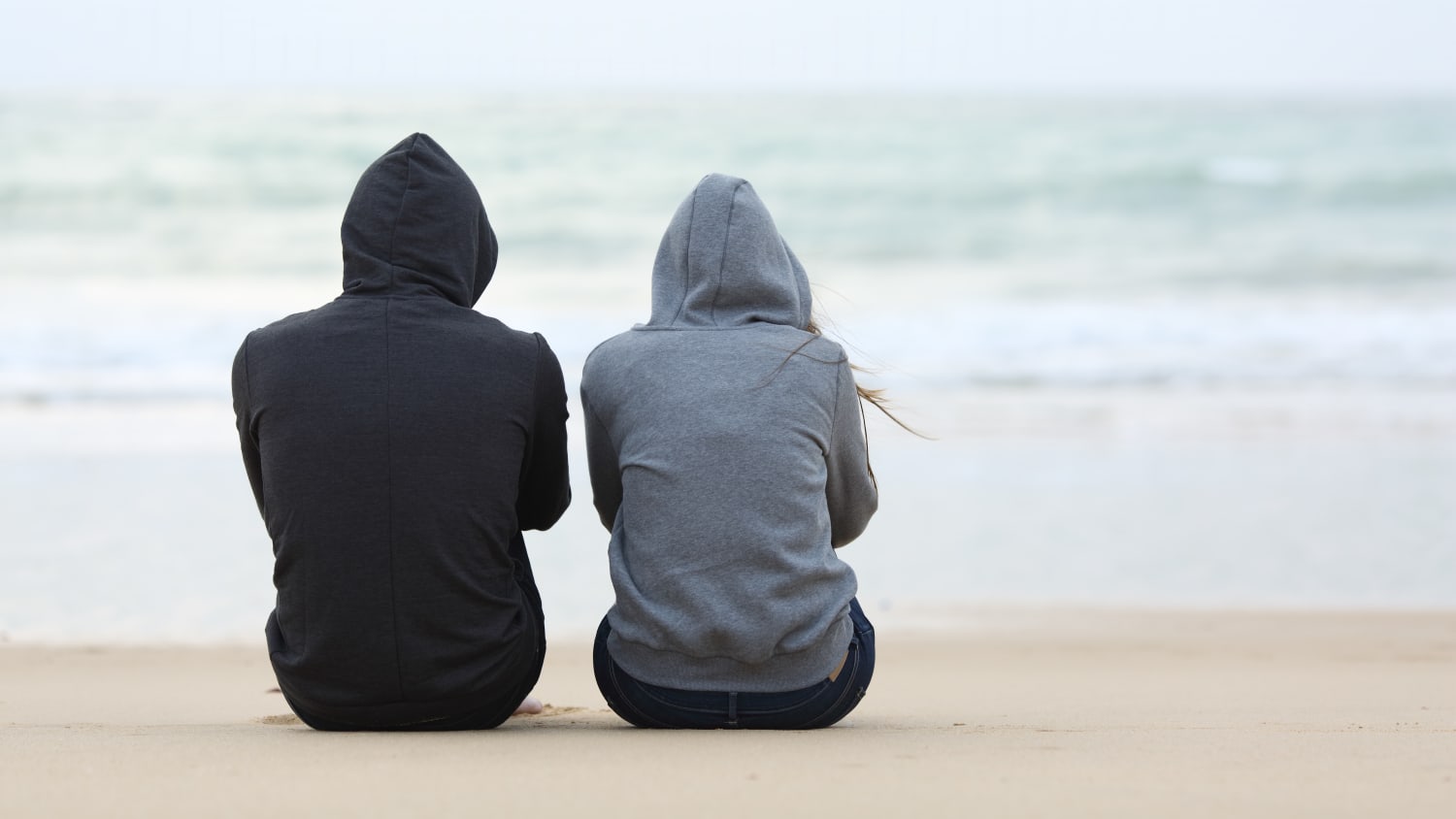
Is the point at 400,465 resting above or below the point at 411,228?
below

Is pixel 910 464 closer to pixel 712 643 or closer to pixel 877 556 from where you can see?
pixel 877 556

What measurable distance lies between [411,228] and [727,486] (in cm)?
75

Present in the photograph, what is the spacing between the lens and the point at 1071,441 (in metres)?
7.77

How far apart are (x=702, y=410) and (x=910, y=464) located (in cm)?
472

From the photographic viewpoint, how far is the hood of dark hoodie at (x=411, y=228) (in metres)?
2.56

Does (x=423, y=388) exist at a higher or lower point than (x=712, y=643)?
higher

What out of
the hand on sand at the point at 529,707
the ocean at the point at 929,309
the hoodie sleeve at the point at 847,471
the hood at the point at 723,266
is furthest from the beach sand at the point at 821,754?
the ocean at the point at 929,309

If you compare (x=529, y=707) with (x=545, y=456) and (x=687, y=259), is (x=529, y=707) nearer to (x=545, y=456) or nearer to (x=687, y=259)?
(x=545, y=456)

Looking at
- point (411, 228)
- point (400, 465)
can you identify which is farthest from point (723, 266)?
point (400, 465)

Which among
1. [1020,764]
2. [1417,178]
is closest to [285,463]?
[1020,764]

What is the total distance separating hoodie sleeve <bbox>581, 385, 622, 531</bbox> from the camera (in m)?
2.70

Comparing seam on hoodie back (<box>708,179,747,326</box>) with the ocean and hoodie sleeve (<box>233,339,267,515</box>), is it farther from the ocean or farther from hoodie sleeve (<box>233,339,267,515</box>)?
hoodie sleeve (<box>233,339,267,515</box>)

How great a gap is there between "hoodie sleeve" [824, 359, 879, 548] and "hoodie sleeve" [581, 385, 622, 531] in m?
0.41

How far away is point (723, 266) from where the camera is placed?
2666mm
